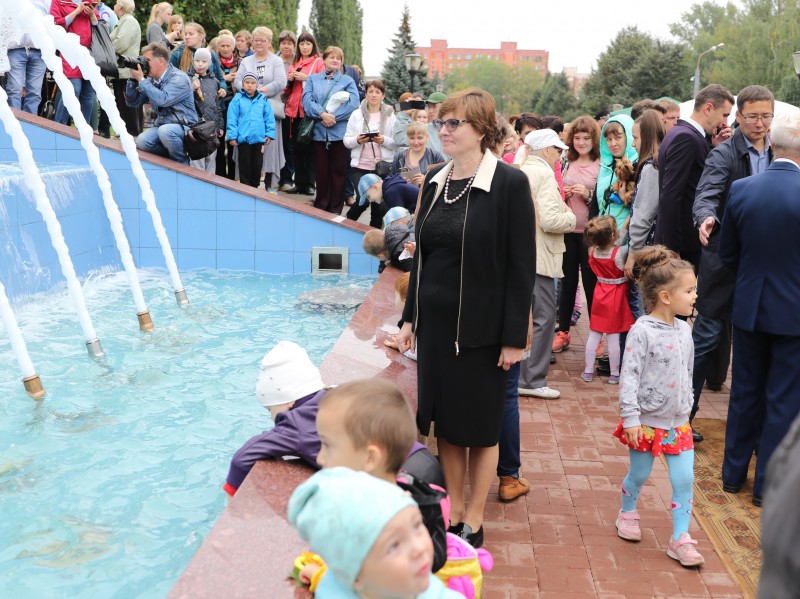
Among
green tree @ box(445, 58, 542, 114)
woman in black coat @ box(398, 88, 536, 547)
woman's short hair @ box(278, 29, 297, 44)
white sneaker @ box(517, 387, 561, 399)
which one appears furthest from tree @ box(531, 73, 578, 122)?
woman in black coat @ box(398, 88, 536, 547)

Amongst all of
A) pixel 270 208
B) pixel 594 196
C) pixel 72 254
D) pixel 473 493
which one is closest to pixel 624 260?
pixel 594 196

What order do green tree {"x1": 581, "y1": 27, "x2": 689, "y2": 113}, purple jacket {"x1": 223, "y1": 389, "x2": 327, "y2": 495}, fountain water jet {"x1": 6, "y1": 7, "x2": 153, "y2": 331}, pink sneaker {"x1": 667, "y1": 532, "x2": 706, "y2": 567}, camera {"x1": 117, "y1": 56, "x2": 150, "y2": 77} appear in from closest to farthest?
1. purple jacket {"x1": 223, "y1": 389, "x2": 327, "y2": 495}
2. pink sneaker {"x1": 667, "y1": 532, "x2": 706, "y2": 567}
3. fountain water jet {"x1": 6, "y1": 7, "x2": 153, "y2": 331}
4. camera {"x1": 117, "y1": 56, "x2": 150, "y2": 77}
5. green tree {"x1": 581, "y1": 27, "x2": 689, "y2": 113}

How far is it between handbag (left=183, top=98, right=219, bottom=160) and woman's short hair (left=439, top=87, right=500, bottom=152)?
23.9ft

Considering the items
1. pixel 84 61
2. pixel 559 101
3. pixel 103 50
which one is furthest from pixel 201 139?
pixel 559 101

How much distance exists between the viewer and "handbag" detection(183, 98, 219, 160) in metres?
10.6

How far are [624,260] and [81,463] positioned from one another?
4.10m

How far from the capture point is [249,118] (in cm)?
1109

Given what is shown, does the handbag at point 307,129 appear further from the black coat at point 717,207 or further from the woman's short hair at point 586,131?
the black coat at point 717,207

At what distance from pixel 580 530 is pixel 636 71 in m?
58.3

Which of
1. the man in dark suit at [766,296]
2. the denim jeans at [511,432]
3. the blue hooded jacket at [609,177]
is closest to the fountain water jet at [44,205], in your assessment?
the denim jeans at [511,432]

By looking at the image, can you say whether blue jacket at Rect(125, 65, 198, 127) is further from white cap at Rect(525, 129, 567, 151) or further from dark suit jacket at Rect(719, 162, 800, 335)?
dark suit jacket at Rect(719, 162, 800, 335)

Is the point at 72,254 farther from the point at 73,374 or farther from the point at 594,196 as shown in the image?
the point at 594,196

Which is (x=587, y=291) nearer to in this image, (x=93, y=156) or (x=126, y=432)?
(x=126, y=432)

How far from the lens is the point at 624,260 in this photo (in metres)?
6.81
